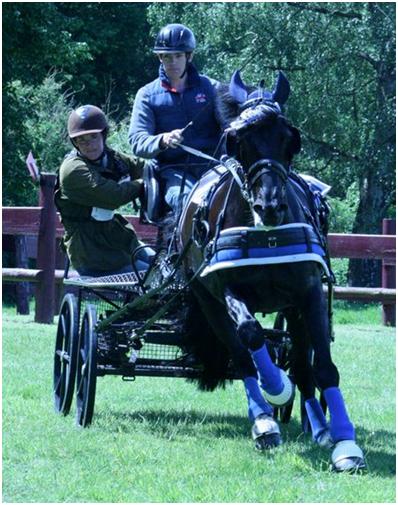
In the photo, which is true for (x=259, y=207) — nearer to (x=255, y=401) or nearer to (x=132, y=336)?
(x=255, y=401)

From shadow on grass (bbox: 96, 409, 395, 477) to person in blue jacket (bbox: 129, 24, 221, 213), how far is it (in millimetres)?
1328

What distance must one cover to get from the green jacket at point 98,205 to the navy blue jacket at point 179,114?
1.05 ft

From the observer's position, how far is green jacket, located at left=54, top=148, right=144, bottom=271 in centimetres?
804

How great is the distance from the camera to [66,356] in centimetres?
833

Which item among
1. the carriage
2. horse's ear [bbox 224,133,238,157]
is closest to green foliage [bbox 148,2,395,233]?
the carriage

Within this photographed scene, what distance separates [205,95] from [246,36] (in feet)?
60.8

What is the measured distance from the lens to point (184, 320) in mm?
7859

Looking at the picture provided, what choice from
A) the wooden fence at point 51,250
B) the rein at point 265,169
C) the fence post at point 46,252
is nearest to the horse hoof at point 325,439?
the rein at point 265,169

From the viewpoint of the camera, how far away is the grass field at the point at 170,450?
5.74 metres

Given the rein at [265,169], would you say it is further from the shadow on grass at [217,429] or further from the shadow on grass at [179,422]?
the shadow on grass at [179,422]

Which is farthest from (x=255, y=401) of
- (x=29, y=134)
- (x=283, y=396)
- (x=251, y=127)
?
(x=29, y=134)

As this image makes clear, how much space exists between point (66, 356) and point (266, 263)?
228cm

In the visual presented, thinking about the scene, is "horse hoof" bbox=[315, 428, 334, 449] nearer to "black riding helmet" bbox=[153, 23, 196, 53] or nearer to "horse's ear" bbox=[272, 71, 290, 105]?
"horse's ear" bbox=[272, 71, 290, 105]

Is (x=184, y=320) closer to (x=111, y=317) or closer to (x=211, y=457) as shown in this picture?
(x=111, y=317)
